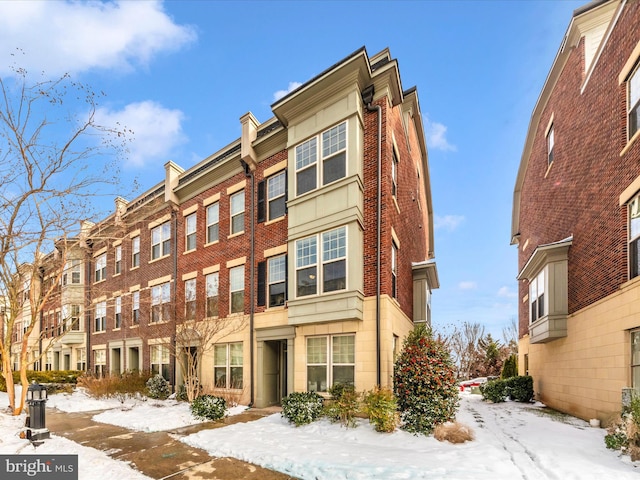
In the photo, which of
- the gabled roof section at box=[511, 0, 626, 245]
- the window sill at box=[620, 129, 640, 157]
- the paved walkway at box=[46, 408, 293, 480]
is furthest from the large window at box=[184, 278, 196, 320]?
the gabled roof section at box=[511, 0, 626, 245]

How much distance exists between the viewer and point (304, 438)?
30.3 feet

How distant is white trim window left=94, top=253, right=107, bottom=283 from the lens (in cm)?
2405

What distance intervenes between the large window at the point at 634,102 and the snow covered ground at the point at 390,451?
24.3ft

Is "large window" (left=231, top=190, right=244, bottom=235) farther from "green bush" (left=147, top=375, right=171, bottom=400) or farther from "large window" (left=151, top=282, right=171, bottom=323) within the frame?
"green bush" (left=147, top=375, right=171, bottom=400)

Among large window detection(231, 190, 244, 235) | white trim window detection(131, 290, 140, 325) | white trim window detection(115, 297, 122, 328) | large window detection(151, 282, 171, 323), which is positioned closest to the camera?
large window detection(231, 190, 244, 235)

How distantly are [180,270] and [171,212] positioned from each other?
2.98 meters

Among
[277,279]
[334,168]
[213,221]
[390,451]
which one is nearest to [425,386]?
[390,451]

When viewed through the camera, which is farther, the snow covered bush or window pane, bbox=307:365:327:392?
window pane, bbox=307:365:327:392

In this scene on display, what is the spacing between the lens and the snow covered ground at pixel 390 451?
6844 mm

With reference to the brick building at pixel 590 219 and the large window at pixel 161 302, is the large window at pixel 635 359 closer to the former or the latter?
the brick building at pixel 590 219

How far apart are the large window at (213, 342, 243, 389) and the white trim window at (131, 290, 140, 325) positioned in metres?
7.10

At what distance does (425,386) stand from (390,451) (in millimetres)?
2023

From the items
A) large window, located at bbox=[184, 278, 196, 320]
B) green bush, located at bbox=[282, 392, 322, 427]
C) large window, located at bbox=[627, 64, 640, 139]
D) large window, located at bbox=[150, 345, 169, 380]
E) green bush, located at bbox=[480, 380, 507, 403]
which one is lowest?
green bush, located at bbox=[480, 380, 507, 403]

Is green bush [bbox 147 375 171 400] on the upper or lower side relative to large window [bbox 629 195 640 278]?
lower
